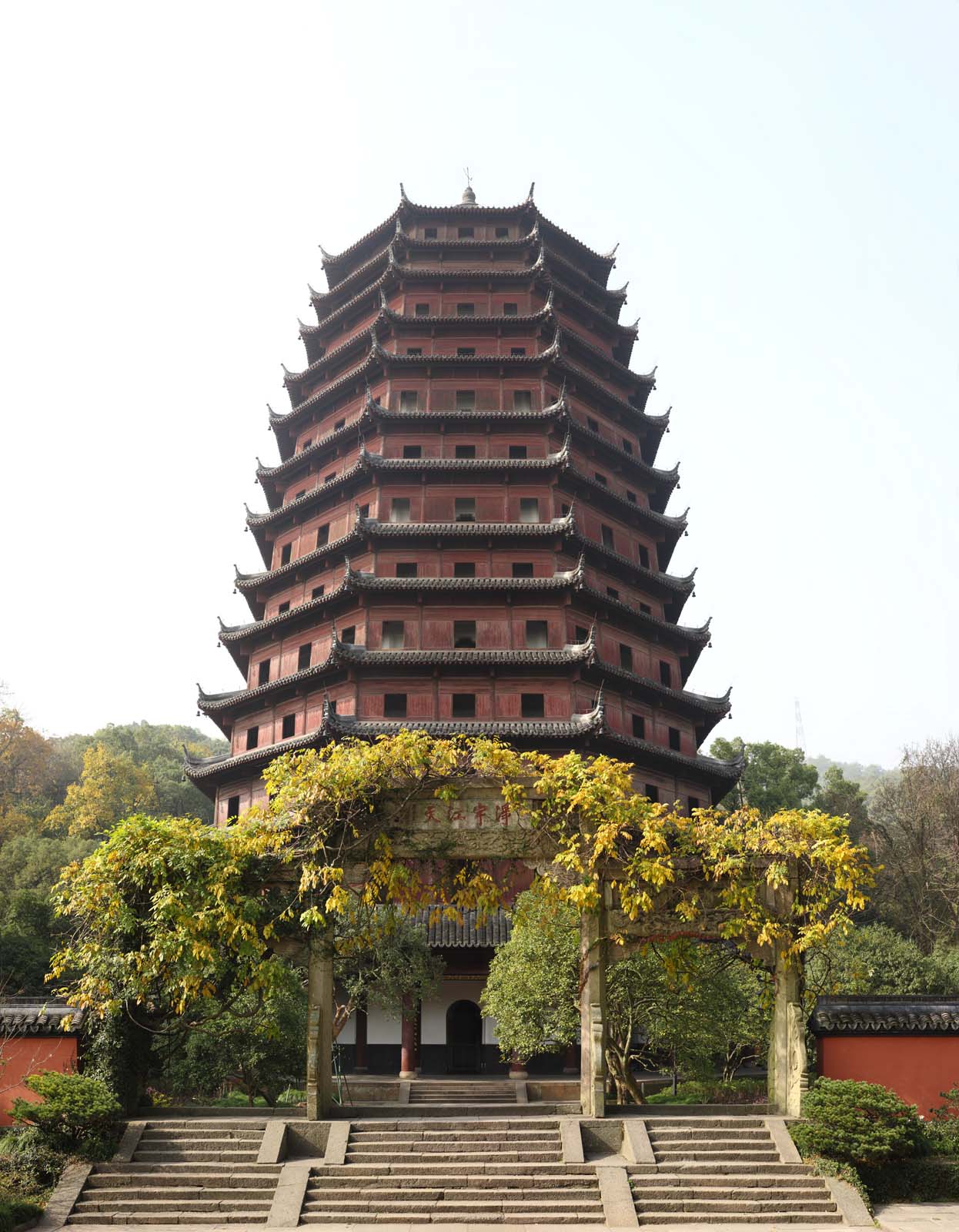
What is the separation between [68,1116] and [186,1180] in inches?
77.4

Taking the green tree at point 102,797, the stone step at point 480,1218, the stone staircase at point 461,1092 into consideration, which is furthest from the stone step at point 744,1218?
the green tree at point 102,797

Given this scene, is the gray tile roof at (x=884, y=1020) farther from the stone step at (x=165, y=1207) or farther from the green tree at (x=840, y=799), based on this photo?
the green tree at (x=840, y=799)

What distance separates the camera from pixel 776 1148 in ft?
46.9

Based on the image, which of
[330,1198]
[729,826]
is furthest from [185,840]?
[729,826]

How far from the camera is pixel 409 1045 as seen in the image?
1083 inches

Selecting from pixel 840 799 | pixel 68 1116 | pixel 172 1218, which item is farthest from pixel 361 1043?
pixel 840 799

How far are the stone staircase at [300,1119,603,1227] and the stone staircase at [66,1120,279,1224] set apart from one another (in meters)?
0.88

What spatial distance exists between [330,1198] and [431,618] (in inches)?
775

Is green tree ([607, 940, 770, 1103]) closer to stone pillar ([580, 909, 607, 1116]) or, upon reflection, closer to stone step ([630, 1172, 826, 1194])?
stone pillar ([580, 909, 607, 1116])

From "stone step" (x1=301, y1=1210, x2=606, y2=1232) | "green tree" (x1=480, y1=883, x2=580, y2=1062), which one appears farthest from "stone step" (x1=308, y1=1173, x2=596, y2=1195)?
"green tree" (x1=480, y1=883, x2=580, y2=1062)

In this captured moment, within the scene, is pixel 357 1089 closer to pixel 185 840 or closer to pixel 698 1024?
pixel 698 1024

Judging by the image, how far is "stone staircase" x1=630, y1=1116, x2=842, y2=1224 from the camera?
1300 centimetres

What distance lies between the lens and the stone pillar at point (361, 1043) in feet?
93.7

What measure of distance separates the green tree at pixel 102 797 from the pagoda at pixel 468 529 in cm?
1444
